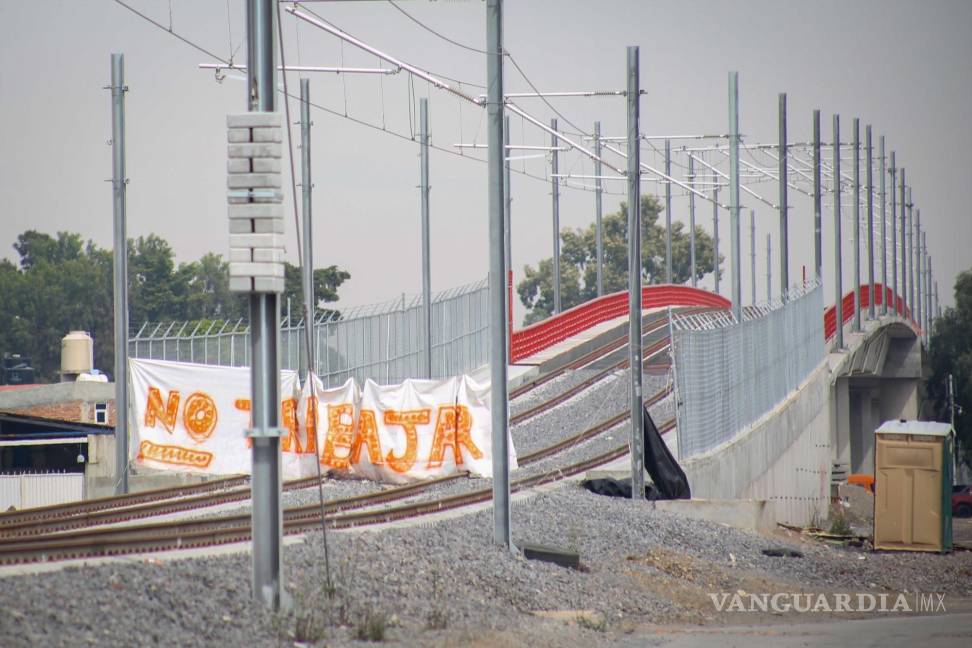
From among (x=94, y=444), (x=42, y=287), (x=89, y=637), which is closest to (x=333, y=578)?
(x=89, y=637)

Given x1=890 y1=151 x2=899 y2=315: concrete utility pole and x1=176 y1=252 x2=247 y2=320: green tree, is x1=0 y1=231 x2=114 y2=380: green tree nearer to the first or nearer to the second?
x1=176 y1=252 x2=247 y2=320: green tree

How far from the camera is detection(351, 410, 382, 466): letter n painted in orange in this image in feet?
81.7

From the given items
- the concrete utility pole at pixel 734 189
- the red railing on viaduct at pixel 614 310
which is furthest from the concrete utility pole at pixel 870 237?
the concrete utility pole at pixel 734 189

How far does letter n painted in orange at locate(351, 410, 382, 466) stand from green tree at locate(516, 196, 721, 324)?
89667mm

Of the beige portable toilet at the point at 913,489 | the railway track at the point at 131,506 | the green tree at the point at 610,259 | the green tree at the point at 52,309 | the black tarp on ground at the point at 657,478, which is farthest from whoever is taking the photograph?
the green tree at the point at 610,259

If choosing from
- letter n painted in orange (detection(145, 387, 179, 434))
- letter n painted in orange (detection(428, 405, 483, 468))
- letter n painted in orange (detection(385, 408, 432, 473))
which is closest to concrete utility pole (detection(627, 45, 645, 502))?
letter n painted in orange (detection(428, 405, 483, 468))

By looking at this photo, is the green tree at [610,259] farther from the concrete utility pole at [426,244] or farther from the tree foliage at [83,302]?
the concrete utility pole at [426,244]

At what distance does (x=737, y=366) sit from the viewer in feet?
106

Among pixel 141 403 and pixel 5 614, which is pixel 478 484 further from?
pixel 5 614

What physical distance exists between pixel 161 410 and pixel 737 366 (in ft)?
44.6

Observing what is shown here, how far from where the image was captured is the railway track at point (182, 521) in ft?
42.1

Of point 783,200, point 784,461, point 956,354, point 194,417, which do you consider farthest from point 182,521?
point 956,354

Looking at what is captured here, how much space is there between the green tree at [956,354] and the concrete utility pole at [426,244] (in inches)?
2225

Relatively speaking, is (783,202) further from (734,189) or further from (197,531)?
(197,531)
